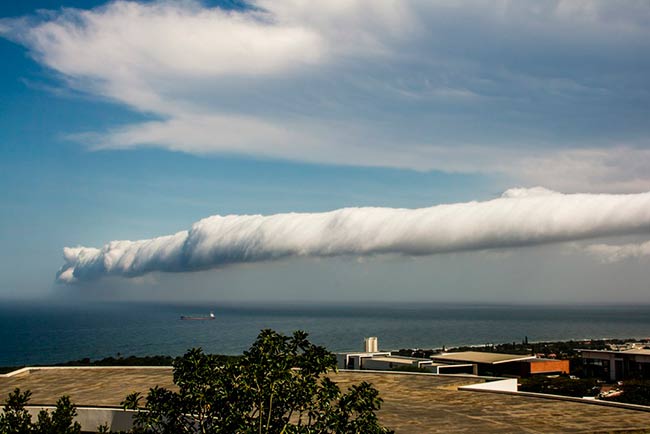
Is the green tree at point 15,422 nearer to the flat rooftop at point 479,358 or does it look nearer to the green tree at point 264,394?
the green tree at point 264,394

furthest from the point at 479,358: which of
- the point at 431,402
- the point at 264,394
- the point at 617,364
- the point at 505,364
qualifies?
Result: the point at 264,394

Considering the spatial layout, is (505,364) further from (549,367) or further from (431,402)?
(431,402)

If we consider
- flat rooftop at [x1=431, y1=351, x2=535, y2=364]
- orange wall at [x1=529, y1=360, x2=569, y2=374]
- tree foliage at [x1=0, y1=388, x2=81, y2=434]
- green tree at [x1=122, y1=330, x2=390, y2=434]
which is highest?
green tree at [x1=122, y1=330, x2=390, y2=434]

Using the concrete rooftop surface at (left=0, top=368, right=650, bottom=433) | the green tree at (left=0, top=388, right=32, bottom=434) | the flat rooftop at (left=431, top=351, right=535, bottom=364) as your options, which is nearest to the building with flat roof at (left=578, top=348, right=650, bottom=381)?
the flat rooftop at (left=431, top=351, right=535, bottom=364)

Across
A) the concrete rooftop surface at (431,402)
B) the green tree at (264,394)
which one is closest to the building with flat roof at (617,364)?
the concrete rooftop surface at (431,402)

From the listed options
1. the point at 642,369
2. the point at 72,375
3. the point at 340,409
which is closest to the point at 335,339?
the point at 642,369

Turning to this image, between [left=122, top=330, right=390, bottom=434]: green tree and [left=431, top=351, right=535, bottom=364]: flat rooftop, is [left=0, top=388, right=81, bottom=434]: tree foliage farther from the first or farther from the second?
[left=431, top=351, right=535, bottom=364]: flat rooftop
